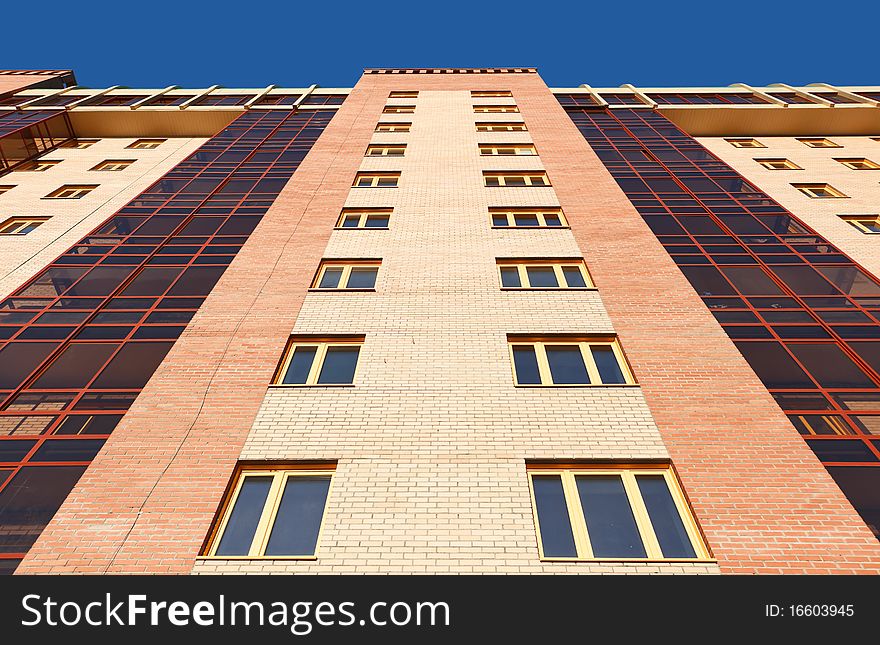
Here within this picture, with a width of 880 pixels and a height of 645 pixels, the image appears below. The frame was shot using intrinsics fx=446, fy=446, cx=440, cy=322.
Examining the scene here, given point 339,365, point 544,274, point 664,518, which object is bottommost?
point 664,518

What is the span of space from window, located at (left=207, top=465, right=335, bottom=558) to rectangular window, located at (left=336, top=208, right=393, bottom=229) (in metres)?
8.57

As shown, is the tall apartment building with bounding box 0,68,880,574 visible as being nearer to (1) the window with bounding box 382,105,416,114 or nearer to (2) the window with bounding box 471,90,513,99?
(1) the window with bounding box 382,105,416,114

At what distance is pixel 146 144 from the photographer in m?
24.9

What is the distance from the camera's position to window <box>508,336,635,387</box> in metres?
8.56

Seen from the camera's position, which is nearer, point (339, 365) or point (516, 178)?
point (339, 365)

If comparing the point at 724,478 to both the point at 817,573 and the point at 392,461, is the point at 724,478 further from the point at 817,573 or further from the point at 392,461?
the point at 392,461

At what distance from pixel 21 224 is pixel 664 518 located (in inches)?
836

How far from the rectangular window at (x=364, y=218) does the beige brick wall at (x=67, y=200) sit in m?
8.35

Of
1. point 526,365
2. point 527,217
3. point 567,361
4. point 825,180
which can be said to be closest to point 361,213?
point 527,217

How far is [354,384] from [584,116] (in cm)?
2285

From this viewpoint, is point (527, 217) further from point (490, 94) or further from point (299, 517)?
point (490, 94)

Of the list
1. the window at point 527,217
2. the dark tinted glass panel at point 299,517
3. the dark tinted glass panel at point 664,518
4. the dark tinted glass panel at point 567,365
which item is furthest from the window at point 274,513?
the window at point 527,217

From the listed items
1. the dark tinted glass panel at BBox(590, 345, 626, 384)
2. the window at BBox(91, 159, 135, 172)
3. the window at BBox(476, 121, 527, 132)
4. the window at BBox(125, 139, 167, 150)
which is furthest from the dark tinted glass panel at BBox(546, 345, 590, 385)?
the window at BBox(125, 139, 167, 150)
